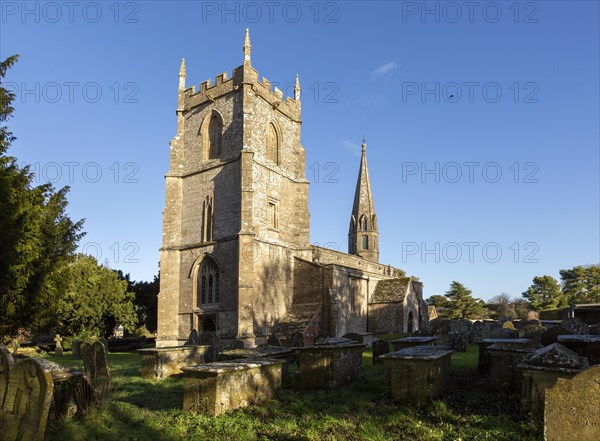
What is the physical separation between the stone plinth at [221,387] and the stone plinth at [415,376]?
2.35m

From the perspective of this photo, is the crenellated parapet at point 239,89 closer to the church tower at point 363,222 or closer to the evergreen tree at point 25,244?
the evergreen tree at point 25,244

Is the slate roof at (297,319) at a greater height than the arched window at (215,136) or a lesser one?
lesser

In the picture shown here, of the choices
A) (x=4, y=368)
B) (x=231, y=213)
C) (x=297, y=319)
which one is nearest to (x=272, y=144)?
(x=231, y=213)

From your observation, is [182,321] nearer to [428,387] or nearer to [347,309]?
[347,309]

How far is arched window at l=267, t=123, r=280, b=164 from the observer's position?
27719 millimetres


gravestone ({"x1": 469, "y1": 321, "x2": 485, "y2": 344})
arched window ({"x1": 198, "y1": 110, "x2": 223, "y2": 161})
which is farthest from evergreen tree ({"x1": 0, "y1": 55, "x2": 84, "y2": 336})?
gravestone ({"x1": 469, "y1": 321, "x2": 485, "y2": 344})

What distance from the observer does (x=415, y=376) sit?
24.7 ft

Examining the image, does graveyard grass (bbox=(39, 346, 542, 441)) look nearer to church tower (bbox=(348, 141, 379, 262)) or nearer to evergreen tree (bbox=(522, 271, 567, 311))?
church tower (bbox=(348, 141, 379, 262))

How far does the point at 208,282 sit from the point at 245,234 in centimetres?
406

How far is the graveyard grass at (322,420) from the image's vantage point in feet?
19.9

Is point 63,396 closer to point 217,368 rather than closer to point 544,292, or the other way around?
point 217,368

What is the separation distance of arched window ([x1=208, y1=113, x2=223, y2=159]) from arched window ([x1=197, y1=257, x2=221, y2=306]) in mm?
6282

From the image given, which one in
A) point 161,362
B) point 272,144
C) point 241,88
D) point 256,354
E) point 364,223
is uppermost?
point 241,88

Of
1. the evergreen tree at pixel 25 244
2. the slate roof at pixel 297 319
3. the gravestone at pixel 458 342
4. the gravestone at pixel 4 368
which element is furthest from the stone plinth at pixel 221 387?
the slate roof at pixel 297 319
